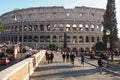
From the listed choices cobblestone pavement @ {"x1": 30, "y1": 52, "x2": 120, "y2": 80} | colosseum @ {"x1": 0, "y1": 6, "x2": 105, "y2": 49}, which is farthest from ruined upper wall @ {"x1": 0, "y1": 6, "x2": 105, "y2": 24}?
cobblestone pavement @ {"x1": 30, "y1": 52, "x2": 120, "y2": 80}

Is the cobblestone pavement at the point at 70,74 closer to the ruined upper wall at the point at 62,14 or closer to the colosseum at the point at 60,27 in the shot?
the colosseum at the point at 60,27

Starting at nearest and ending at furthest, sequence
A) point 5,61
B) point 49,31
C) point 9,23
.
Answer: point 5,61, point 49,31, point 9,23

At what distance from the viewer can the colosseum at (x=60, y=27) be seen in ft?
470

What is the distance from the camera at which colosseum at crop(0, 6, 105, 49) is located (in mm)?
143250

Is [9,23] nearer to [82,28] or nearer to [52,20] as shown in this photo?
[52,20]

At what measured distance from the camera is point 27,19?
152 m

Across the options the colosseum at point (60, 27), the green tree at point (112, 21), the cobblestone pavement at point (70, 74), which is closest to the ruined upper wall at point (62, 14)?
the colosseum at point (60, 27)

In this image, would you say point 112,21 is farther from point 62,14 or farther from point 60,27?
point 62,14

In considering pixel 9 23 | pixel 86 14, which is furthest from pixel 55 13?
pixel 9 23

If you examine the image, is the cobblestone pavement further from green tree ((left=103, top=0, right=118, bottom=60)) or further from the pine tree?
the pine tree

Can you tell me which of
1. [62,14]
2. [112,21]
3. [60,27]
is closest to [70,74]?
[112,21]

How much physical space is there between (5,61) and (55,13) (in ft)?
330

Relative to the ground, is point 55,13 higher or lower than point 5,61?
higher

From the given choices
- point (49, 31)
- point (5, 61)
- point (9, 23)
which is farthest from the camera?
point (9, 23)
